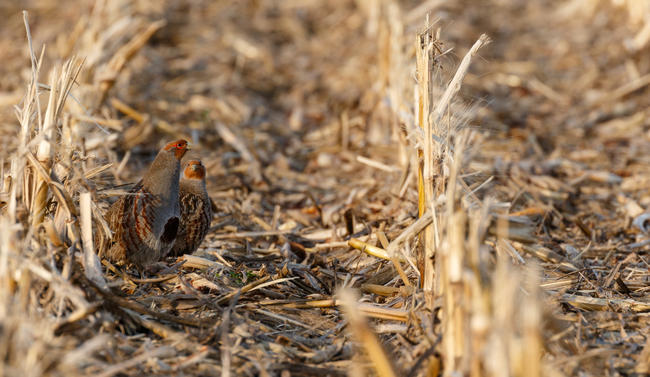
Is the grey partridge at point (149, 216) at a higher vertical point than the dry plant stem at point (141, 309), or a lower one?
higher

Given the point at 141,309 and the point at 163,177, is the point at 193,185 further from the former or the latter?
the point at 141,309

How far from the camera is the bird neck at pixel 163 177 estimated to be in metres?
3.66

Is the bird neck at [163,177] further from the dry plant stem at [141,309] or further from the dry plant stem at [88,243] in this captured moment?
the dry plant stem at [141,309]

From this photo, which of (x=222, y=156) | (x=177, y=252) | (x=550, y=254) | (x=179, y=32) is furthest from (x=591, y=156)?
(x=179, y=32)

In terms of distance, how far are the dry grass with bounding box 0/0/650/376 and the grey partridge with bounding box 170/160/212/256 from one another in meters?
0.11

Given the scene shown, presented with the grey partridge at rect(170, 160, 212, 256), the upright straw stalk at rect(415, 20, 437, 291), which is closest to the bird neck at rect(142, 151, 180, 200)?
the grey partridge at rect(170, 160, 212, 256)

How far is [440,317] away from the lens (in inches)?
105

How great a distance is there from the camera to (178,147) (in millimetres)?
3750

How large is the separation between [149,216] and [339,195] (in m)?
1.94

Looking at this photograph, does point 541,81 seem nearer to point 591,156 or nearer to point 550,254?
point 591,156

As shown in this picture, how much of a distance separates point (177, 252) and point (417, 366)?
1.97 m

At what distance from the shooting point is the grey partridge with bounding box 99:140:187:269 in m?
3.59

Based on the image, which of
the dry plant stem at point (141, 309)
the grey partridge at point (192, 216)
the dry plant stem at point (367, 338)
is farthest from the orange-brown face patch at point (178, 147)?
the dry plant stem at point (367, 338)

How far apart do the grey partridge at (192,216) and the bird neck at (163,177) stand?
33 centimetres
